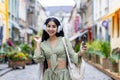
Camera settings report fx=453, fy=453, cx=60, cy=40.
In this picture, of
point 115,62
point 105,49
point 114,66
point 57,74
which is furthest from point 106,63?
point 57,74

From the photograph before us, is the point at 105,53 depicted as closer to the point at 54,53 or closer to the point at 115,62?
the point at 115,62

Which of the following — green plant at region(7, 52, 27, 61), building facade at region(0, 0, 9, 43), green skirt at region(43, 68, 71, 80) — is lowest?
green plant at region(7, 52, 27, 61)

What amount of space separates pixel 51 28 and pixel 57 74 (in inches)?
21.8

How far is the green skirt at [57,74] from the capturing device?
541cm

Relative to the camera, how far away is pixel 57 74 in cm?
541

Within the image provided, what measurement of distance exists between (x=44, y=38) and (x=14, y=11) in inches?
1506

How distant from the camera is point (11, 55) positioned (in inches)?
894

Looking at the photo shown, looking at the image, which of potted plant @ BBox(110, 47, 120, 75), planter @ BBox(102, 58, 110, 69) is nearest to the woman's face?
potted plant @ BBox(110, 47, 120, 75)

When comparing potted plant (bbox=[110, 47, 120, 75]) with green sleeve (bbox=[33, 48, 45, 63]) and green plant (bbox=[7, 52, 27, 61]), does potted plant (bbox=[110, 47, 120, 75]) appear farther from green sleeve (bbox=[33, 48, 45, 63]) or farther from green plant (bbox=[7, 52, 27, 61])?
green sleeve (bbox=[33, 48, 45, 63])

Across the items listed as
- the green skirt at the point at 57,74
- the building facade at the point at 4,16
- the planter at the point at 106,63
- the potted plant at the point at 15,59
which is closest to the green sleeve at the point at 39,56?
the green skirt at the point at 57,74

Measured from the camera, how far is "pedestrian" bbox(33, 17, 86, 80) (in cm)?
538

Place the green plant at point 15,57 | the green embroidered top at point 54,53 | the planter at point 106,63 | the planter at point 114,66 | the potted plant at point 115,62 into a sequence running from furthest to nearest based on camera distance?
the green plant at point 15,57 < the planter at point 106,63 < the planter at point 114,66 < the potted plant at point 115,62 < the green embroidered top at point 54,53

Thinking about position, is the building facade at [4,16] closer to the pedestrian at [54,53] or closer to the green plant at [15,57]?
the green plant at [15,57]

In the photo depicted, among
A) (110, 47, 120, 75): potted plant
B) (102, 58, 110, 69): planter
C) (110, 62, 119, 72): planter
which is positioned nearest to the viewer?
(110, 47, 120, 75): potted plant
